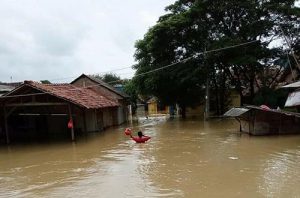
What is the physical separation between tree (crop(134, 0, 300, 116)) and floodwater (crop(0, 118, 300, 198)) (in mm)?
13023

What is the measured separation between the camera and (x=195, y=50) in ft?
123

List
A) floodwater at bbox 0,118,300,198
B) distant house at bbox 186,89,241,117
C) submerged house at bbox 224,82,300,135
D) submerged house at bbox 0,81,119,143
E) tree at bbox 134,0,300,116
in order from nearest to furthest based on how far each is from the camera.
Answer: floodwater at bbox 0,118,300,198, submerged house at bbox 224,82,300,135, submerged house at bbox 0,81,119,143, tree at bbox 134,0,300,116, distant house at bbox 186,89,241,117

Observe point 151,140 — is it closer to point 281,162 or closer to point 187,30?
point 281,162

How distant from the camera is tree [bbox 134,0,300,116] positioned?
1321 inches

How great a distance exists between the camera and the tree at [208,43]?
1321 inches

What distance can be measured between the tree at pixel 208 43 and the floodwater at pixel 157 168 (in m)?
13.0

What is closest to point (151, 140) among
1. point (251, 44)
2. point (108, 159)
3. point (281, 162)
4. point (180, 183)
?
point (108, 159)

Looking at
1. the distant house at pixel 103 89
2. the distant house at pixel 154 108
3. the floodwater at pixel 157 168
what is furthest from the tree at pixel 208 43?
the distant house at pixel 154 108

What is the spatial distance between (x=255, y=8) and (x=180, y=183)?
82.7 ft

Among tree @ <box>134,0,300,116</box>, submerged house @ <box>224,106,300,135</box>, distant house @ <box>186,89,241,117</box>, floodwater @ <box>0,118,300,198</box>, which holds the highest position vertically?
tree @ <box>134,0,300,116</box>

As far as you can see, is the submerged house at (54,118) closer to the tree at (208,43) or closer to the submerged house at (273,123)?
the tree at (208,43)

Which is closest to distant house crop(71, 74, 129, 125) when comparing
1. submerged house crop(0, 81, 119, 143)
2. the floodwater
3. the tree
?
the tree

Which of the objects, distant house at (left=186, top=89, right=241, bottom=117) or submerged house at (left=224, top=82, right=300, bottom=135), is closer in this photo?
submerged house at (left=224, top=82, right=300, bottom=135)

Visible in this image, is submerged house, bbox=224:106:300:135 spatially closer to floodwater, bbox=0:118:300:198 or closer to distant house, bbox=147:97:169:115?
floodwater, bbox=0:118:300:198
